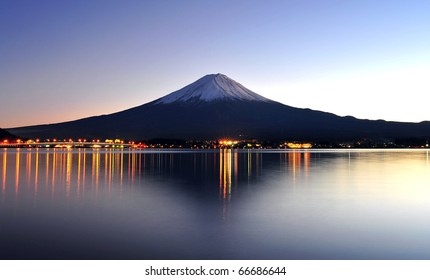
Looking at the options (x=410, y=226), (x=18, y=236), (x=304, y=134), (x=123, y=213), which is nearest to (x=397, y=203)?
(x=410, y=226)

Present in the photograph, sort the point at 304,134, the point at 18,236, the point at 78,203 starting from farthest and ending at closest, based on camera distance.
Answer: the point at 304,134 → the point at 78,203 → the point at 18,236

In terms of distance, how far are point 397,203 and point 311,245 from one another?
6027 millimetres

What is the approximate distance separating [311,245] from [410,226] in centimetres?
281

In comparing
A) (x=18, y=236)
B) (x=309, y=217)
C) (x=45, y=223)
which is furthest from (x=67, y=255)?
(x=309, y=217)

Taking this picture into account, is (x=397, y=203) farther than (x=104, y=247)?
Yes

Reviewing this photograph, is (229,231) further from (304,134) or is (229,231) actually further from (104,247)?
(304,134)

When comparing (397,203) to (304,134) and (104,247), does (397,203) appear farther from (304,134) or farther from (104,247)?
(304,134)

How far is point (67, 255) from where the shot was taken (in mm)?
6441

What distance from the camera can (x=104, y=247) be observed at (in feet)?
22.6

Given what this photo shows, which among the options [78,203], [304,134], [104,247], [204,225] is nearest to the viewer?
[104,247]
